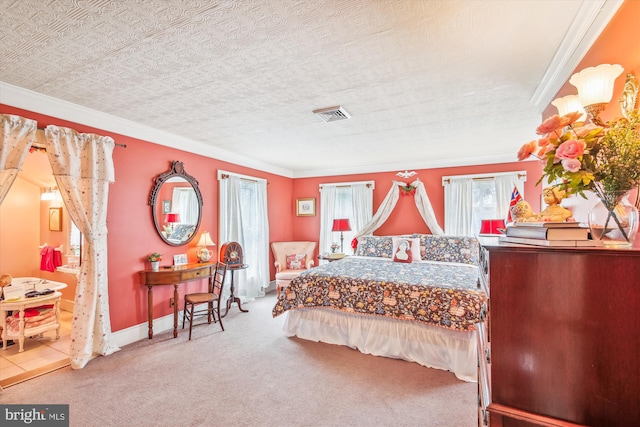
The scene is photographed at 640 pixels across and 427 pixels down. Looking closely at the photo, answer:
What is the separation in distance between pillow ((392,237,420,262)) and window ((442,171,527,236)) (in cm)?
94

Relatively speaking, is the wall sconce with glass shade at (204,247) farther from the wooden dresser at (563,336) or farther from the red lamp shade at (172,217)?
the wooden dresser at (563,336)

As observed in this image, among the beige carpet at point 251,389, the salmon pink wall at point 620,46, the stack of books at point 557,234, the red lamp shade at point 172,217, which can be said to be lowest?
the beige carpet at point 251,389

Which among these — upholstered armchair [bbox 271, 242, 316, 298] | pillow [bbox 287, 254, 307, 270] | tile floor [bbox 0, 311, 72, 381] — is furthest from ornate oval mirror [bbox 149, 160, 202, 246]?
pillow [bbox 287, 254, 307, 270]

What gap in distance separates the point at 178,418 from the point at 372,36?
117 inches

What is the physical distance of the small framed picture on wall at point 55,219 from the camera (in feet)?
15.2

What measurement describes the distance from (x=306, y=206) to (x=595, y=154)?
5628 mm

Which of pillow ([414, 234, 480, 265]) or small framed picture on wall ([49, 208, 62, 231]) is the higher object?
small framed picture on wall ([49, 208, 62, 231])

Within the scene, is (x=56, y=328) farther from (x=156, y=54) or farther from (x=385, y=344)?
(x=385, y=344)

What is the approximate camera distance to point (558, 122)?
104 cm

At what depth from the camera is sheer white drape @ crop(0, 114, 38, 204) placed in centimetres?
240

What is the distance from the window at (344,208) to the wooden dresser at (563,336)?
478cm

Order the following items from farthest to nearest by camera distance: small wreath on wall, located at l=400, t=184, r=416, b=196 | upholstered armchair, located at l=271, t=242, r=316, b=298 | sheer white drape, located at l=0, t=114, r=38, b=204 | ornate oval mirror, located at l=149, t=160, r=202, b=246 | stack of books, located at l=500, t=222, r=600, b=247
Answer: upholstered armchair, located at l=271, t=242, r=316, b=298 < small wreath on wall, located at l=400, t=184, r=416, b=196 < ornate oval mirror, located at l=149, t=160, r=202, b=246 < sheer white drape, located at l=0, t=114, r=38, b=204 < stack of books, located at l=500, t=222, r=600, b=247

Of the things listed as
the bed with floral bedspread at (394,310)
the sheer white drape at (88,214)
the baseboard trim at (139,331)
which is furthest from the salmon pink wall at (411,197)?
the sheer white drape at (88,214)

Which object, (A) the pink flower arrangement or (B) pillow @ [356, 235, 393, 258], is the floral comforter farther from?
(A) the pink flower arrangement
